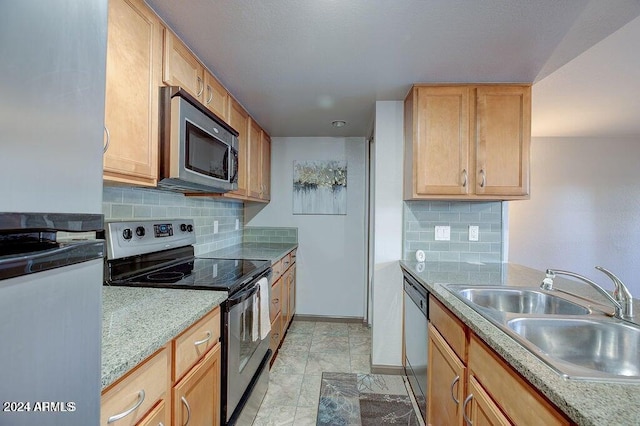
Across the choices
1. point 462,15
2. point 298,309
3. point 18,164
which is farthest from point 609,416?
point 298,309

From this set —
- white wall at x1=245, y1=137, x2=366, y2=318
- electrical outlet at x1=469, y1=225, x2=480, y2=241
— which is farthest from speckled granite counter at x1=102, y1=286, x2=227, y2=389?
white wall at x1=245, y1=137, x2=366, y2=318

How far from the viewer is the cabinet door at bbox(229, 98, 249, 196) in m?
2.30

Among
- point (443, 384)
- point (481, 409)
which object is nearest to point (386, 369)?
point (443, 384)

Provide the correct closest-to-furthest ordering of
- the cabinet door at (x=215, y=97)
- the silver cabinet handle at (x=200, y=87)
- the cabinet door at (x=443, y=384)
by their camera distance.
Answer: the cabinet door at (x=443, y=384), the silver cabinet handle at (x=200, y=87), the cabinet door at (x=215, y=97)

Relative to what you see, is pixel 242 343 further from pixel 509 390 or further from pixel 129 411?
pixel 509 390

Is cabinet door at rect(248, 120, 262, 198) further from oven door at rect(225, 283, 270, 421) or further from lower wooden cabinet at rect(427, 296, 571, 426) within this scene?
lower wooden cabinet at rect(427, 296, 571, 426)

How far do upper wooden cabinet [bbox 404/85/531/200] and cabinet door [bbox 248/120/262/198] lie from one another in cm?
144

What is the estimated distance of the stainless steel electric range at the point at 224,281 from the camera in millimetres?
1392

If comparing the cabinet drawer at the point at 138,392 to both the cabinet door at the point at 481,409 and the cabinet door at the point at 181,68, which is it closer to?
the cabinet door at the point at 481,409

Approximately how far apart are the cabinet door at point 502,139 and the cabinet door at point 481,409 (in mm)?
1345

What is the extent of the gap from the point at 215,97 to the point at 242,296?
51.3 inches

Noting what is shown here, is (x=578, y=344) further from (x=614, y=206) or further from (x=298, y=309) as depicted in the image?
(x=614, y=206)

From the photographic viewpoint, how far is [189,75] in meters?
Result: 1.59

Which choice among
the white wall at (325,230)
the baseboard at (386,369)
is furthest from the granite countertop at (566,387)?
the white wall at (325,230)
